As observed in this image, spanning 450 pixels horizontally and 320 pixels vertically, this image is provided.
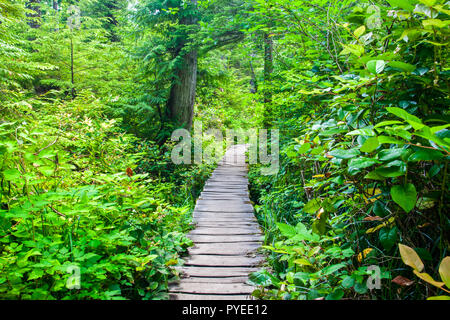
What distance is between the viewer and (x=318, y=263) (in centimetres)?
155

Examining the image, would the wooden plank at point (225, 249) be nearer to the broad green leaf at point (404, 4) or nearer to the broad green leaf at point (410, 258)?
the broad green leaf at point (410, 258)

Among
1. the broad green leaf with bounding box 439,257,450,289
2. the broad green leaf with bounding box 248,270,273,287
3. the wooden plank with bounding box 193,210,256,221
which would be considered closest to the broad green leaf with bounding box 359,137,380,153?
the broad green leaf with bounding box 439,257,450,289

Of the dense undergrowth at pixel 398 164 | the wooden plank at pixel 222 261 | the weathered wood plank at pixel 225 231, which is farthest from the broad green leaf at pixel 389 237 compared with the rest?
the weathered wood plank at pixel 225 231

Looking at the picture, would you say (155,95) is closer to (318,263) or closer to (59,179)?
(59,179)

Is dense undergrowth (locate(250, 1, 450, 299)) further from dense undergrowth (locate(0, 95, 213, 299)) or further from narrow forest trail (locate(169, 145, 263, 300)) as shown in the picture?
dense undergrowth (locate(0, 95, 213, 299))

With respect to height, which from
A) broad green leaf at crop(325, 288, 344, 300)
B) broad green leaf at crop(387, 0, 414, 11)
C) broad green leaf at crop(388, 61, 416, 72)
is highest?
broad green leaf at crop(387, 0, 414, 11)

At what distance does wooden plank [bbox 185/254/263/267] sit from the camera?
8.70ft

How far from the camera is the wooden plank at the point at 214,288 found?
215 cm

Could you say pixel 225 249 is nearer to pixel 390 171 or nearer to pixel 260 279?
pixel 260 279

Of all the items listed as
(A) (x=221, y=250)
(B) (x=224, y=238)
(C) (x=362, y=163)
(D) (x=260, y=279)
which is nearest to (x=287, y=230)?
(C) (x=362, y=163)

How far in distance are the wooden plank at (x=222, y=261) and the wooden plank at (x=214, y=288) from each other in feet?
1.26

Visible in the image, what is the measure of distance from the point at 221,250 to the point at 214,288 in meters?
0.79

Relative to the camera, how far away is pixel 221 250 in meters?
2.99
